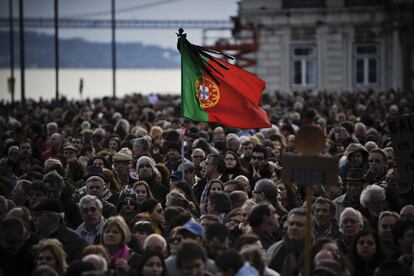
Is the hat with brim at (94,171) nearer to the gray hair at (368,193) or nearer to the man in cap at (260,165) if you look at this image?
the man in cap at (260,165)

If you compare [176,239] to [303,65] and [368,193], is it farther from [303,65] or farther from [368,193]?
[303,65]

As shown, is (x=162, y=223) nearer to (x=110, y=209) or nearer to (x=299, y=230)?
(x=110, y=209)

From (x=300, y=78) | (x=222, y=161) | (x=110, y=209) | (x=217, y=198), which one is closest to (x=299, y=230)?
(x=217, y=198)

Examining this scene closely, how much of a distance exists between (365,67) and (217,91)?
51.4 meters

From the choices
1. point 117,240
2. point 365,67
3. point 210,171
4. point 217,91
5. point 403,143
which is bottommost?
point 117,240

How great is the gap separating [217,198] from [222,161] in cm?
345

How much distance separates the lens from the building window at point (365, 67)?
69812mm

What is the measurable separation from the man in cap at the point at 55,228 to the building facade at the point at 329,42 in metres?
54.6

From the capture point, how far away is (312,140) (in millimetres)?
12641

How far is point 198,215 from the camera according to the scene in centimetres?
1670

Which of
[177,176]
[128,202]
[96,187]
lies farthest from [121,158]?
[128,202]

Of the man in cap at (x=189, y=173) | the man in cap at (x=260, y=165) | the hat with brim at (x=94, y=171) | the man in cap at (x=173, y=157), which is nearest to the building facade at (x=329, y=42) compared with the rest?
the man in cap at (x=173, y=157)

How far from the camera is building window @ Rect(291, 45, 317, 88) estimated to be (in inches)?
2739

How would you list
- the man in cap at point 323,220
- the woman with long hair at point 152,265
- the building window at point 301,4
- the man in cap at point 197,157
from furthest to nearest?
the building window at point 301,4 < the man in cap at point 197,157 < the man in cap at point 323,220 < the woman with long hair at point 152,265
